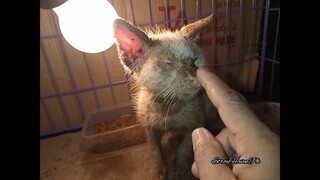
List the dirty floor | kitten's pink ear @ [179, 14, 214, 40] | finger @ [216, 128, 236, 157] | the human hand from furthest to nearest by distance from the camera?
the dirty floor < kitten's pink ear @ [179, 14, 214, 40] < finger @ [216, 128, 236, 157] < the human hand

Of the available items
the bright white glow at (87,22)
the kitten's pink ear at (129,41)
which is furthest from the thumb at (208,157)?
the bright white glow at (87,22)

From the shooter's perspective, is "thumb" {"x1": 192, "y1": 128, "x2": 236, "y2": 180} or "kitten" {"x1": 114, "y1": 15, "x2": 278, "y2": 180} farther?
"kitten" {"x1": 114, "y1": 15, "x2": 278, "y2": 180}

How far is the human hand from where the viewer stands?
481 mm

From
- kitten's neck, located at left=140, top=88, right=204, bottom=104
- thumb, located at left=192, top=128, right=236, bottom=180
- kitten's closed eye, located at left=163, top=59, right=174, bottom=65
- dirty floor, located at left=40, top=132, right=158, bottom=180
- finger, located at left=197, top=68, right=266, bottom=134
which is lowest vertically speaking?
dirty floor, located at left=40, top=132, right=158, bottom=180

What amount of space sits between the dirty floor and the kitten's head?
0.37 m

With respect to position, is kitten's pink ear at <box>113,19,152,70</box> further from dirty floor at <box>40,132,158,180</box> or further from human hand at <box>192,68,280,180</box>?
dirty floor at <box>40,132,158,180</box>

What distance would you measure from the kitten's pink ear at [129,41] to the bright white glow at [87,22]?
59mm

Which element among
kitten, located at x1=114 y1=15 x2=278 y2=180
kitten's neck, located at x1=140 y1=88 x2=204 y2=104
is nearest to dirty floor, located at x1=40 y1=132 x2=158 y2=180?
kitten, located at x1=114 y1=15 x2=278 y2=180

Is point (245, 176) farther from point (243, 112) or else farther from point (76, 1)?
point (76, 1)

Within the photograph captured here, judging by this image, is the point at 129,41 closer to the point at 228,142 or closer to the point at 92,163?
the point at 228,142

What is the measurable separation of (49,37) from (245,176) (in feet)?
2.99

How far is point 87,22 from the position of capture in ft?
2.73

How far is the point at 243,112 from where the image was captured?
574mm
